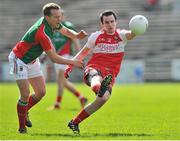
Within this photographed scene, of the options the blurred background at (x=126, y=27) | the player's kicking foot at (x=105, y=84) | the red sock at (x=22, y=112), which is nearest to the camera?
the player's kicking foot at (x=105, y=84)

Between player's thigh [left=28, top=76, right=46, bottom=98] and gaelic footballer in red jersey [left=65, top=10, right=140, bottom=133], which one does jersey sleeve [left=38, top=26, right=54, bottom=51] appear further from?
player's thigh [left=28, top=76, right=46, bottom=98]

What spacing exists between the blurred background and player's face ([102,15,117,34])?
20696mm

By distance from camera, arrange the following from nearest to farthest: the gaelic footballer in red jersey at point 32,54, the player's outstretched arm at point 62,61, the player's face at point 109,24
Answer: the player's outstretched arm at point 62,61 → the gaelic footballer in red jersey at point 32,54 → the player's face at point 109,24

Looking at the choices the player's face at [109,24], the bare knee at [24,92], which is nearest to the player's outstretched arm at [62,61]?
the bare knee at [24,92]

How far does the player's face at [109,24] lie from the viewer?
35.5ft

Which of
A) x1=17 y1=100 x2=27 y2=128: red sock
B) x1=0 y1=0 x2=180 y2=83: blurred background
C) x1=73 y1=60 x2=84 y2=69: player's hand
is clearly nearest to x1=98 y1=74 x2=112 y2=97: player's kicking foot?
x1=73 y1=60 x2=84 y2=69: player's hand

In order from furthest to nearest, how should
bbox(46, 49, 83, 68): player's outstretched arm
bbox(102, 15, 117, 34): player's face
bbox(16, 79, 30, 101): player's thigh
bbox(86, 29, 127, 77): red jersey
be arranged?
bbox(86, 29, 127, 77): red jersey < bbox(102, 15, 117, 34): player's face < bbox(16, 79, 30, 101): player's thigh < bbox(46, 49, 83, 68): player's outstretched arm

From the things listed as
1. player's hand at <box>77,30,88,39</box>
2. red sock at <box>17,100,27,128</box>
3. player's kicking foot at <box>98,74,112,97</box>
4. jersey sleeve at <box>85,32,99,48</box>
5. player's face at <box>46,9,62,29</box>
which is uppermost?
player's face at <box>46,9,62,29</box>

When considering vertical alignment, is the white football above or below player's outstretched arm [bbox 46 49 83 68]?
above

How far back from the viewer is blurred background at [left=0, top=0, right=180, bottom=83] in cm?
3347

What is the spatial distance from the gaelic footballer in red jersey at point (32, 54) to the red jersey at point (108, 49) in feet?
2.29

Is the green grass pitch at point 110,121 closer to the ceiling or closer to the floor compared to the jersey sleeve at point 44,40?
closer to the floor

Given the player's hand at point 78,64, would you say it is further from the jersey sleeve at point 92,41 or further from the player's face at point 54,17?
the jersey sleeve at point 92,41

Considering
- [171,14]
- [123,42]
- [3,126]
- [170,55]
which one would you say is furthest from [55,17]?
[171,14]
